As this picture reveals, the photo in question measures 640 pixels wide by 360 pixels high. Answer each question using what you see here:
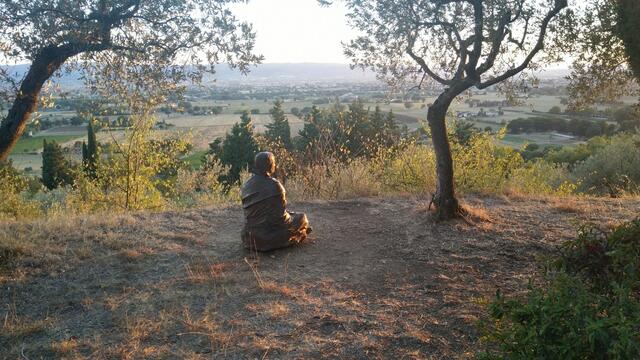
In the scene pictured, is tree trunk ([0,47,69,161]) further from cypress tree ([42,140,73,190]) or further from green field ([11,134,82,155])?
green field ([11,134,82,155])

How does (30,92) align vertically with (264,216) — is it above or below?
above

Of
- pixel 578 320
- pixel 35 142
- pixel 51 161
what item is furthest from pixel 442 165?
pixel 35 142

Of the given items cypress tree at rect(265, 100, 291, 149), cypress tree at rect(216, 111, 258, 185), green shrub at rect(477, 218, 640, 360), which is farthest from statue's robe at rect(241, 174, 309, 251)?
cypress tree at rect(216, 111, 258, 185)

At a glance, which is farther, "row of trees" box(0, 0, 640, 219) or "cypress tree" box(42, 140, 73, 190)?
"cypress tree" box(42, 140, 73, 190)

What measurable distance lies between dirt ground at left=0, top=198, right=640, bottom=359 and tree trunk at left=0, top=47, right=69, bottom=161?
5.19 ft

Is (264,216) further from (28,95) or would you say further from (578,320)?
(578,320)

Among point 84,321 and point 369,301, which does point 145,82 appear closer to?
point 84,321

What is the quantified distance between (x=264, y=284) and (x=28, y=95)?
3.90 metres

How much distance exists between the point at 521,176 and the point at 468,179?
312 centimetres

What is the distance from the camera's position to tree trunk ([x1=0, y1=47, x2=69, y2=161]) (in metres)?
6.31

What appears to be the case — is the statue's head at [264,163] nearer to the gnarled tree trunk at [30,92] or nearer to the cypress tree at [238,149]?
the gnarled tree trunk at [30,92]

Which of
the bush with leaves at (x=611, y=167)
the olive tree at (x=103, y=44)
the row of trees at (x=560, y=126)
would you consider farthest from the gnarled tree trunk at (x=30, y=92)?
Result: the row of trees at (x=560, y=126)

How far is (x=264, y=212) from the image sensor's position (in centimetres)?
734

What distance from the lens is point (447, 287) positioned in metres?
6.00
